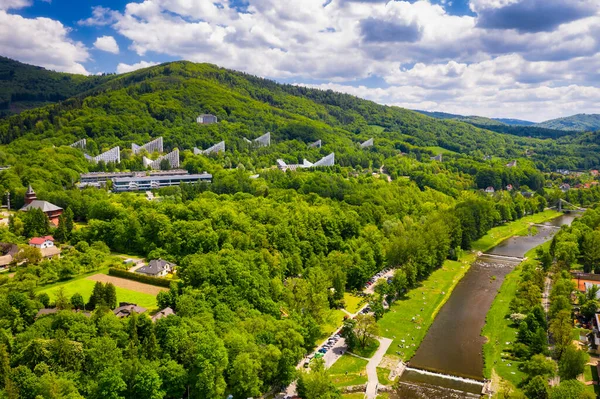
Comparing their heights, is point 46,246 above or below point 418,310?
above

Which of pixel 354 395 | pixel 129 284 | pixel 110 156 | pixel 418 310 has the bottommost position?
pixel 354 395

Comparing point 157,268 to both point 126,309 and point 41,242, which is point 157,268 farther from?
point 41,242

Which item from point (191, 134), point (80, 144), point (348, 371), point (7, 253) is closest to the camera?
point (348, 371)

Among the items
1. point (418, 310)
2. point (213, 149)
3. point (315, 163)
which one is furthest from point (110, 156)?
point (418, 310)

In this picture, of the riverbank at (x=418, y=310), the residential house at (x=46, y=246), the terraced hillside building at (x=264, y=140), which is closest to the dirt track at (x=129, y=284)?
the residential house at (x=46, y=246)

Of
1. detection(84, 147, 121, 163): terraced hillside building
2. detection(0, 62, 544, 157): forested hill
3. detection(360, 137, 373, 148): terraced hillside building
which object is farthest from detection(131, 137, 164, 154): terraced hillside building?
detection(360, 137, 373, 148): terraced hillside building

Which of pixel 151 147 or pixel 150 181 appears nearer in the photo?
pixel 150 181

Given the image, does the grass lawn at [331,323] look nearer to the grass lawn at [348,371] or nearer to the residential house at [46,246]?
the grass lawn at [348,371]

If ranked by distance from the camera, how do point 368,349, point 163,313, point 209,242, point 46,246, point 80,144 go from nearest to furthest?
1. point 163,313
2. point 368,349
3. point 209,242
4. point 46,246
5. point 80,144
